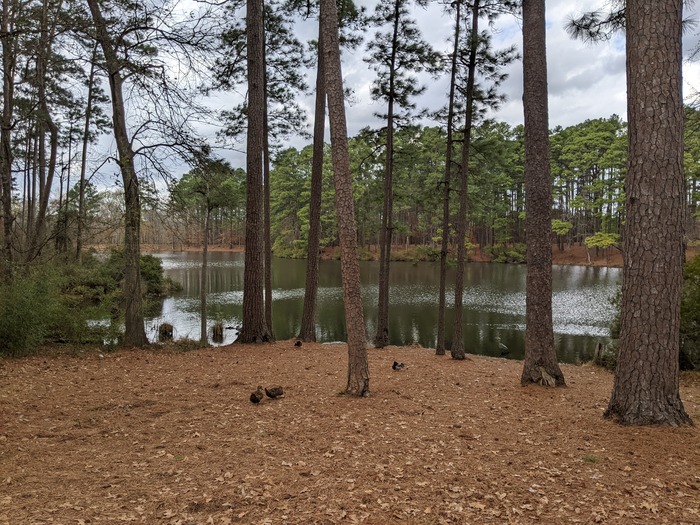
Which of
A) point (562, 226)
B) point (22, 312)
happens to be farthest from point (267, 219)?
point (562, 226)

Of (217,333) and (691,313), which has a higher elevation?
(691,313)

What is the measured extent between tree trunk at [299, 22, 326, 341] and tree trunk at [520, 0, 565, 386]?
5802 millimetres

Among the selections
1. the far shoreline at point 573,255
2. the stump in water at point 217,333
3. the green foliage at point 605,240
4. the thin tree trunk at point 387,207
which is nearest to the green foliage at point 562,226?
the far shoreline at point 573,255

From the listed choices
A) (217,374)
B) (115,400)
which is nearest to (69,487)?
(115,400)

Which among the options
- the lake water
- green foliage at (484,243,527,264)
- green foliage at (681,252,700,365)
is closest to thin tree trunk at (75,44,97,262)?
the lake water

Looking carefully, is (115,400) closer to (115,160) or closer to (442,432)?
(442,432)

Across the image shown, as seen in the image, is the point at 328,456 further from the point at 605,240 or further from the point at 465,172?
the point at 605,240

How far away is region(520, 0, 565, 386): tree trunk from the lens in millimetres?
6109

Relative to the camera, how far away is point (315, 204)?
1145 cm

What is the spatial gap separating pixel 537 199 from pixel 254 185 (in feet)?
20.7

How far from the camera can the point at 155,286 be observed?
23.2 metres

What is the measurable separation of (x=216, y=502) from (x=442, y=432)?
225cm

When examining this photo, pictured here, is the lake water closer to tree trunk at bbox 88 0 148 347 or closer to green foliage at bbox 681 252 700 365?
green foliage at bbox 681 252 700 365

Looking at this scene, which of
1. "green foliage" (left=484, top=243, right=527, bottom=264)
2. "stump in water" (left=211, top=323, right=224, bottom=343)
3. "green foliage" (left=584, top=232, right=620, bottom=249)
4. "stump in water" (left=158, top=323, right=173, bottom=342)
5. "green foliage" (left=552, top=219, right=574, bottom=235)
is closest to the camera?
"stump in water" (left=158, top=323, right=173, bottom=342)
